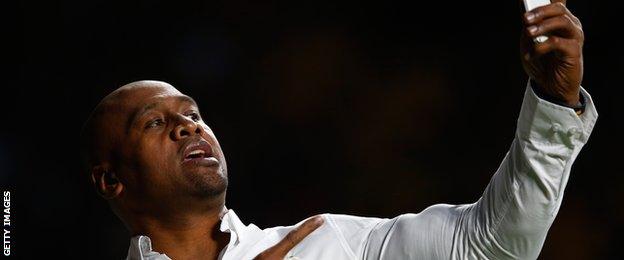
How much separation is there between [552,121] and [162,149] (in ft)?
3.02

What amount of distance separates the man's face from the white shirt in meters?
0.31

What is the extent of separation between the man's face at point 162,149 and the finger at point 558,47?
34.3 inches

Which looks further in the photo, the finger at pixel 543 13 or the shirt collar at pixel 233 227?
the shirt collar at pixel 233 227

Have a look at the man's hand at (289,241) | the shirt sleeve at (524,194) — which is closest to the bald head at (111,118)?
the man's hand at (289,241)

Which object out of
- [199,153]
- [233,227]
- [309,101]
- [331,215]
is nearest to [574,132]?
[331,215]

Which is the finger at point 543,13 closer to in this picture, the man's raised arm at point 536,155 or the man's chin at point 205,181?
the man's raised arm at point 536,155

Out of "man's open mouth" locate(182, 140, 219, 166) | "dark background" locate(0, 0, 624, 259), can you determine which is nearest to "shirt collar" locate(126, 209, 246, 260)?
"man's open mouth" locate(182, 140, 219, 166)

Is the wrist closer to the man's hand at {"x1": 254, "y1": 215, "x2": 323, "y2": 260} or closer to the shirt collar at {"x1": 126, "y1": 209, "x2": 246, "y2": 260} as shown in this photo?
the man's hand at {"x1": 254, "y1": 215, "x2": 323, "y2": 260}

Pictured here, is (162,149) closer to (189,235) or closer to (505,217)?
(189,235)

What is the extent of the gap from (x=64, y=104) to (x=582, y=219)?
168 centimetres

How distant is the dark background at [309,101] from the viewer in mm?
Result: 2973

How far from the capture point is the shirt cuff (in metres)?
1.31

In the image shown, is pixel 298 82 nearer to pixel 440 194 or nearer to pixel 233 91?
pixel 233 91

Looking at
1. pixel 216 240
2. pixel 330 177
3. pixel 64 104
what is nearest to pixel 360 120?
pixel 330 177
